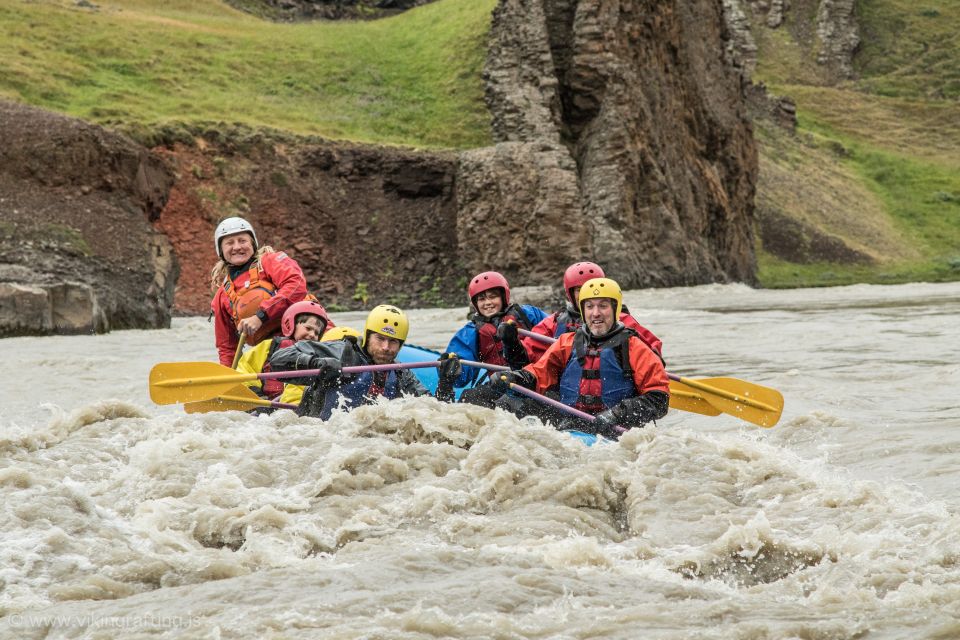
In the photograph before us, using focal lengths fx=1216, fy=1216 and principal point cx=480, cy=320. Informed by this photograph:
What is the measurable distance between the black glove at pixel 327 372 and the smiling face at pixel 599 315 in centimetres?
167

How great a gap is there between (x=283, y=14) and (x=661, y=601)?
52.1 m

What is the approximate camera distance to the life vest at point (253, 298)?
9.31 m

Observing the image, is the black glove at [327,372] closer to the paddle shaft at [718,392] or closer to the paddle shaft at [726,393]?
the paddle shaft at [718,392]

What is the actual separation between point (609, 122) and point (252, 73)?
12962 millimetres

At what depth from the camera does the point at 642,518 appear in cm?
607

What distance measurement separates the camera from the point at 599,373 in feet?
26.3

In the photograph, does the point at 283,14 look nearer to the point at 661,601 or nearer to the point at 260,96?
the point at 260,96

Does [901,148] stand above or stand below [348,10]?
below

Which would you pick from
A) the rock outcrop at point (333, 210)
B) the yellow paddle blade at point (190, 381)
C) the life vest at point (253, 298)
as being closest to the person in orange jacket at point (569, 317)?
the life vest at point (253, 298)

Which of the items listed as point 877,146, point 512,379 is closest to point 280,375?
point 512,379

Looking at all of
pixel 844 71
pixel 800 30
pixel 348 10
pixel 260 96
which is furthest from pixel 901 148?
pixel 260 96

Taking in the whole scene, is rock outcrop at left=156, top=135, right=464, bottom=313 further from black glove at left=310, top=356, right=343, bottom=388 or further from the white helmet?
black glove at left=310, top=356, right=343, bottom=388

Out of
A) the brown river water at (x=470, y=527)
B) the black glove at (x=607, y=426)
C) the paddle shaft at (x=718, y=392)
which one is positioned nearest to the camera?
the brown river water at (x=470, y=527)

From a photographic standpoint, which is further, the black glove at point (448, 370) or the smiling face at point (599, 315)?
the black glove at point (448, 370)
